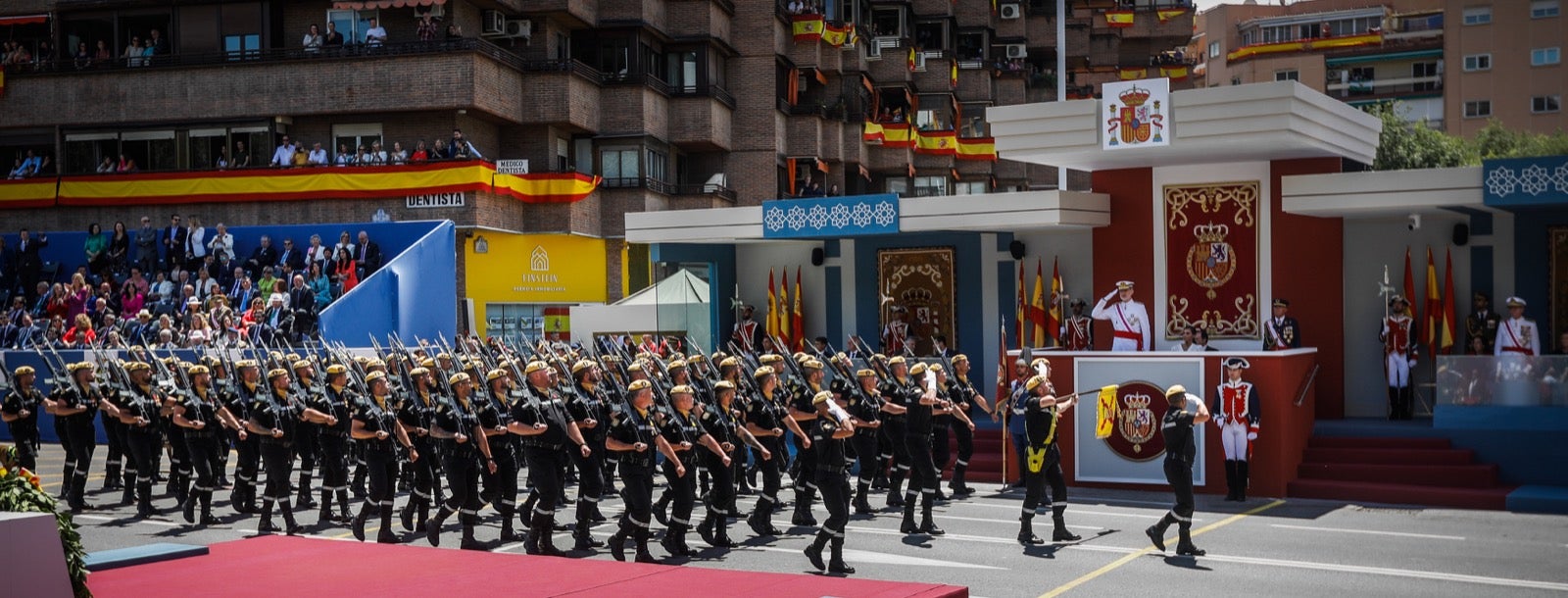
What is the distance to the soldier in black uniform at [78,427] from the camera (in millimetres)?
19703

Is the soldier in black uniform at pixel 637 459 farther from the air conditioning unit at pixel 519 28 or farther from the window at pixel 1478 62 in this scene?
the window at pixel 1478 62

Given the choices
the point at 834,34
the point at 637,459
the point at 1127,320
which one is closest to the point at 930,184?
the point at 834,34

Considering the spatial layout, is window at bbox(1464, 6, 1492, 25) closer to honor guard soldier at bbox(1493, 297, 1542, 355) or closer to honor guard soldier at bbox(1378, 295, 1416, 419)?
honor guard soldier at bbox(1378, 295, 1416, 419)

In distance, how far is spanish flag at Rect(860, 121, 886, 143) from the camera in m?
54.3

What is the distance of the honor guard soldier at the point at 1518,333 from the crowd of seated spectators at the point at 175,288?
60.8ft

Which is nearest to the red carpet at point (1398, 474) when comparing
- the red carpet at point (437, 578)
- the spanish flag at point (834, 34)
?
the red carpet at point (437, 578)

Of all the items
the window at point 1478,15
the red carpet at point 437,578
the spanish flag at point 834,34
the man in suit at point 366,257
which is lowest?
the red carpet at point 437,578

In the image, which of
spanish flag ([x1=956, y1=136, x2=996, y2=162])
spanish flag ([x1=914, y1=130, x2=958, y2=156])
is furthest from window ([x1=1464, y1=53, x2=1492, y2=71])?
spanish flag ([x1=914, y1=130, x2=958, y2=156])

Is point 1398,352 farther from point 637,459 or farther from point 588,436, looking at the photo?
point 637,459

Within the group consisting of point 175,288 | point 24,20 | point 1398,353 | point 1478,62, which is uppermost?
point 1478,62

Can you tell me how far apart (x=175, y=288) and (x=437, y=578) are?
2242 cm

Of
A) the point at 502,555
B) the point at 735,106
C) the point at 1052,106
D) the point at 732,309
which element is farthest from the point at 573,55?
the point at 502,555

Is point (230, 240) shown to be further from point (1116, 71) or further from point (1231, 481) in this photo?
point (1116, 71)

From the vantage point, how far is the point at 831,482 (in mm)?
14148
